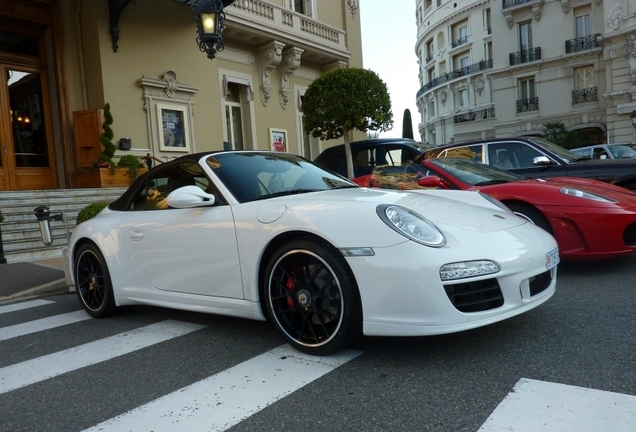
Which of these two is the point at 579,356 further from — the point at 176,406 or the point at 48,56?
the point at 48,56

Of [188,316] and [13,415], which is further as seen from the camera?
[188,316]

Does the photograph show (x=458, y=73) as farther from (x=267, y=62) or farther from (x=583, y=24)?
(x=267, y=62)

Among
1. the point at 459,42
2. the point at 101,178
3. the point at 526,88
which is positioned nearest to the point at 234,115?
the point at 101,178

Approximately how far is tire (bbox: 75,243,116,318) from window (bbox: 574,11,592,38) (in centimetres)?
3671

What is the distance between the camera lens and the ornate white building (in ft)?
102

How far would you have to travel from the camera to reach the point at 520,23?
121 ft

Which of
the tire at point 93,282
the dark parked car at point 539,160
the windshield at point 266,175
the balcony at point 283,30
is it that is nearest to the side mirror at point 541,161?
the dark parked car at point 539,160

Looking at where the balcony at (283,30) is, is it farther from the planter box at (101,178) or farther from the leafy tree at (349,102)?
the planter box at (101,178)

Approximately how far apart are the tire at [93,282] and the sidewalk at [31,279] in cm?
158

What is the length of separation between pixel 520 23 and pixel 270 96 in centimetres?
2615

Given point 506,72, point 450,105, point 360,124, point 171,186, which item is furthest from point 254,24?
point 450,105

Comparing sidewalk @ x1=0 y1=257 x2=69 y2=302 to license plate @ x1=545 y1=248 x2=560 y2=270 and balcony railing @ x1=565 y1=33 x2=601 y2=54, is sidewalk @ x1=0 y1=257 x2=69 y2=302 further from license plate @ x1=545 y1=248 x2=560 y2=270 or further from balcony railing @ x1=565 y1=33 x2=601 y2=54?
balcony railing @ x1=565 y1=33 x2=601 y2=54

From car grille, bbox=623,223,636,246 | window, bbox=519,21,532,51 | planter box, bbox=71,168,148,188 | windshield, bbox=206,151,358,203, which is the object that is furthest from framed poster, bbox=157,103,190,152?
window, bbox=519,21,532,51

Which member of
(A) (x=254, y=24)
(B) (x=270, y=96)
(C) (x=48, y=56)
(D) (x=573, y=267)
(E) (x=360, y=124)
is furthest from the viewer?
(B) (x=270, y=96)
